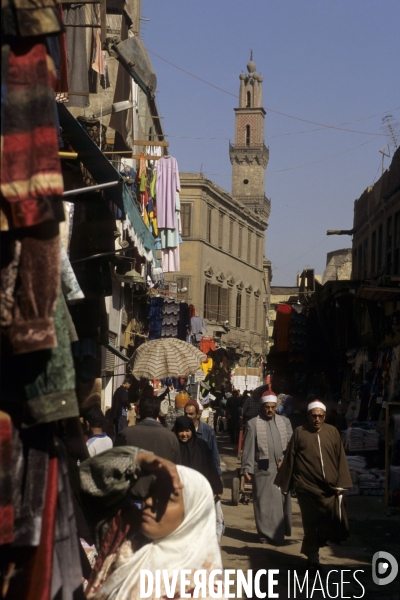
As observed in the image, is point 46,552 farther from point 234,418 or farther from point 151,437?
A: point 234,418

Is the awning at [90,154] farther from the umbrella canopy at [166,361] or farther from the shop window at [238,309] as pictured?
the shop window at [238,309]

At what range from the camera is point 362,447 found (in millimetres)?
16969

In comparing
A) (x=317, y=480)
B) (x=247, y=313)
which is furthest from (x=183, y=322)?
(x=247, y=313)

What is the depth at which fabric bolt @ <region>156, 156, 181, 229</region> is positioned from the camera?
26906 mm

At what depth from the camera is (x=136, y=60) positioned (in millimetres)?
16781

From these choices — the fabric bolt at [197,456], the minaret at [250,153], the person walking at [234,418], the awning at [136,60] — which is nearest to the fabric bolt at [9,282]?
the fabric bolt at [197,456]

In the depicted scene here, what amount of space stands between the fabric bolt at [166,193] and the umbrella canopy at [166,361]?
9129 mm

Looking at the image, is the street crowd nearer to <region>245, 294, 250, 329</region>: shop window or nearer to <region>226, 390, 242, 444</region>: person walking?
<region>226, 390, 242, 444</region>: person walking

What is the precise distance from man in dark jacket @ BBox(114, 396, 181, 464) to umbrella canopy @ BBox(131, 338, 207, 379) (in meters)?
9.05

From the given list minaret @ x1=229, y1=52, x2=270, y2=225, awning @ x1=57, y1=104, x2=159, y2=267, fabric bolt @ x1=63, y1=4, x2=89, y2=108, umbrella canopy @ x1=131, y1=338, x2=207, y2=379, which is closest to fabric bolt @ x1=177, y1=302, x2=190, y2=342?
umbrella canopy @ x1=131, y1=338, x2=207, y2=379

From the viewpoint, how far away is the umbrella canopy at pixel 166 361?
1748 centimetres

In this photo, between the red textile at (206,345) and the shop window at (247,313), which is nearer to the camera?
the red textile at (206,345)

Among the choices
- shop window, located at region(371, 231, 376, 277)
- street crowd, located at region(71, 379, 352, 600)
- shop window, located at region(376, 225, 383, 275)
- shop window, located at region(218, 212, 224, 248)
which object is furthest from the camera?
shop window, located at region(218, 212, 224, 248)

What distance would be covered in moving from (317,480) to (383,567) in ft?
3.34
